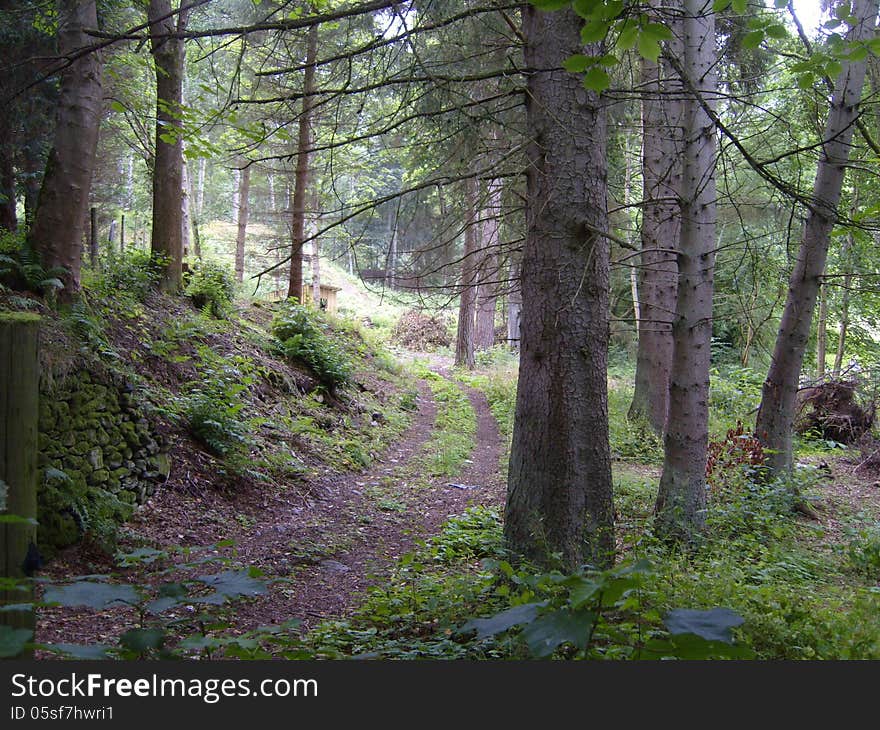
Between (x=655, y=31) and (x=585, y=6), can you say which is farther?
(x=655, y=31)

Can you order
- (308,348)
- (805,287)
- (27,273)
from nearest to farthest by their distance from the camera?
(27,273) → (805,287) → (308,348)

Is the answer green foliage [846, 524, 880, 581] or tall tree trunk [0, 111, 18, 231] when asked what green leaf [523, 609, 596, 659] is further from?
tall tree trunk [0, 111, 18, 231]

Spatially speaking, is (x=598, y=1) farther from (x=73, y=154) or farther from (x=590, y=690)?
(x=73, y=154)

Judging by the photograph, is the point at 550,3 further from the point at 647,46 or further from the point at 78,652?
the point at 78,652

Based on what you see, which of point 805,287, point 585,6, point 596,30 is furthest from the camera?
point 805,287

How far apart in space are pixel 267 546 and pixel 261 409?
4.06 m

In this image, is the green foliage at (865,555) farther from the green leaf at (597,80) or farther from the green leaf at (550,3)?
the green leaf at (550,3)

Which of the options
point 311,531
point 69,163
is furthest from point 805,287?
point 69,163

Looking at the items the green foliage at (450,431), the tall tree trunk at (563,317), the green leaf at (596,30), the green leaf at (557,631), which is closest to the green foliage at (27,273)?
the tall tree trunk at (563,317)

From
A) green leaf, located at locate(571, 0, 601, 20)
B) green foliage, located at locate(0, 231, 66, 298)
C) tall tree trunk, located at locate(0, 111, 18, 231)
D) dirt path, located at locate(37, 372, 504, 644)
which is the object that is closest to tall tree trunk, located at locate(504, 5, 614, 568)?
dirt path, located at locate(37, 372, 504, 644)

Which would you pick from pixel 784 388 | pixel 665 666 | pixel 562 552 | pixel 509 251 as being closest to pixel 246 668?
pixel 665 666

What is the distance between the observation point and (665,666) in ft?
7.91

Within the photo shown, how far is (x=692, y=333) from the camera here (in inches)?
264

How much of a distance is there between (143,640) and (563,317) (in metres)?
3.66
